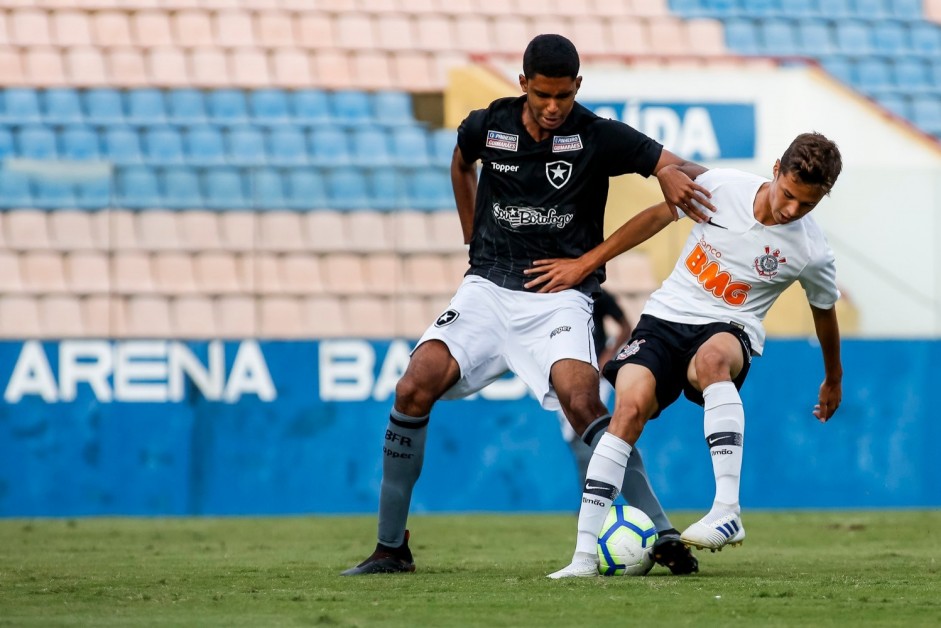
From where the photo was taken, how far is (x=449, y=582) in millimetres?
5102

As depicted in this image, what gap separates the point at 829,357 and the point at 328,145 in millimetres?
8523

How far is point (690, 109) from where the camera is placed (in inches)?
544

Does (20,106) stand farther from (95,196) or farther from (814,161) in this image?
(814,161)

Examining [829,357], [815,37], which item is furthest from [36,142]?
[829,357]

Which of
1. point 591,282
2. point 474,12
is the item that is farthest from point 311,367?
point 474,12

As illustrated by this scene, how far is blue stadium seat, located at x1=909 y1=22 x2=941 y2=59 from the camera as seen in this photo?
634 inches

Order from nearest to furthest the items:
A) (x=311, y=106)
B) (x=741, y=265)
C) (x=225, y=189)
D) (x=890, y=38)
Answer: (x=741, y=265) < (x=225, y=189) < (x=311, y=106) < (x=890, y=38)

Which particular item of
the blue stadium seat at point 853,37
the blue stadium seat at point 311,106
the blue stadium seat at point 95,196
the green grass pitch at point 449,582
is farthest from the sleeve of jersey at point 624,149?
the blue stadium seat at point 853,37

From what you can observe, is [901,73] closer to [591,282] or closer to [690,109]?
[690,109]

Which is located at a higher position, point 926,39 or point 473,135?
point 926,39

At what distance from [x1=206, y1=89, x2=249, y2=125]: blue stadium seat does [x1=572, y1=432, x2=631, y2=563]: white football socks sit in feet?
30.6

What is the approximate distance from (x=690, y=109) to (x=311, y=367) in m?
5.17

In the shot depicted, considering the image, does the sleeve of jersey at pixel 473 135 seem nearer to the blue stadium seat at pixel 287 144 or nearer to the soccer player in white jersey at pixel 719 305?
the soccer player in white jersey at pixel 719 305

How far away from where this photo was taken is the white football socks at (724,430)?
201 inches
